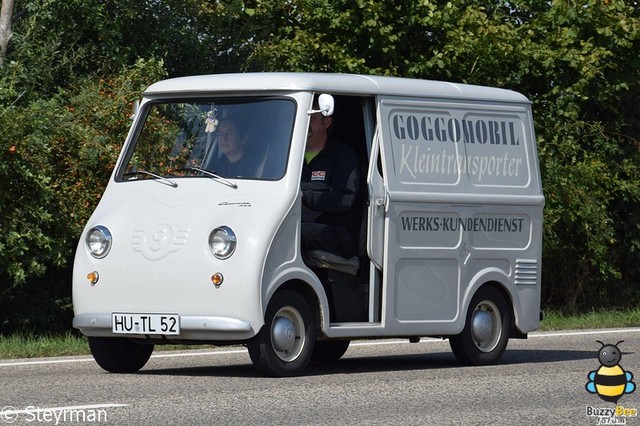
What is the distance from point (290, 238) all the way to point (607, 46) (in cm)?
1186

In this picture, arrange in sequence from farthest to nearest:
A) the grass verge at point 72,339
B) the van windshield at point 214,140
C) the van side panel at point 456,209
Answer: the grass verge at point 72,339 < the van side panel at point 456,209 < the van windshield at point 214,140

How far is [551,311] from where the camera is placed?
2119 cm

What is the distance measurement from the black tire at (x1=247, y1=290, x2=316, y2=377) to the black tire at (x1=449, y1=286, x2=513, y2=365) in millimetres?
1859

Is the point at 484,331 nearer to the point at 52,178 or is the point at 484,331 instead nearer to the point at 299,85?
the point at 299,85

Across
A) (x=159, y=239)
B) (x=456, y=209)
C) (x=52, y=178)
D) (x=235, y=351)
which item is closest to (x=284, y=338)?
(x=159, y=239)

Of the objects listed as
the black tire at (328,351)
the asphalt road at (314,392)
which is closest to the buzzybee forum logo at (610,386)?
the asphalt road at (314,392)

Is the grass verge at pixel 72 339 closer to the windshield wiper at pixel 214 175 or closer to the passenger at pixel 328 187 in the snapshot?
the windshield wiper at pixel 214 175

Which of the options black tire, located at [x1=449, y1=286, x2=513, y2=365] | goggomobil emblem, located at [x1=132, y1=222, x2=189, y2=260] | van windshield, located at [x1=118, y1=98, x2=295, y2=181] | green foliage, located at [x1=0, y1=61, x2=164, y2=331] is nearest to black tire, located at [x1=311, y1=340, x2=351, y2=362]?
black tire, located at [x1=449, y1=286, x2=513, y2=365]

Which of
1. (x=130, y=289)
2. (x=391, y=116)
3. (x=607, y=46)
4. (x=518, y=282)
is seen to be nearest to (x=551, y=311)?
(x=607, y=46)

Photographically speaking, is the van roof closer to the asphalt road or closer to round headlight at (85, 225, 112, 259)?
round headlight at (85, 225, 112, 259)

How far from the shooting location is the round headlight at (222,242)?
34.7 feet

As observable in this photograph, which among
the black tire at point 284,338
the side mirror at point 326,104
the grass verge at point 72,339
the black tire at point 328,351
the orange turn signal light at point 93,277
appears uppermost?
the side mirror at point 326,104

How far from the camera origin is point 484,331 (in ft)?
41.4

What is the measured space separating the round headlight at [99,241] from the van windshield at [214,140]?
692mm
